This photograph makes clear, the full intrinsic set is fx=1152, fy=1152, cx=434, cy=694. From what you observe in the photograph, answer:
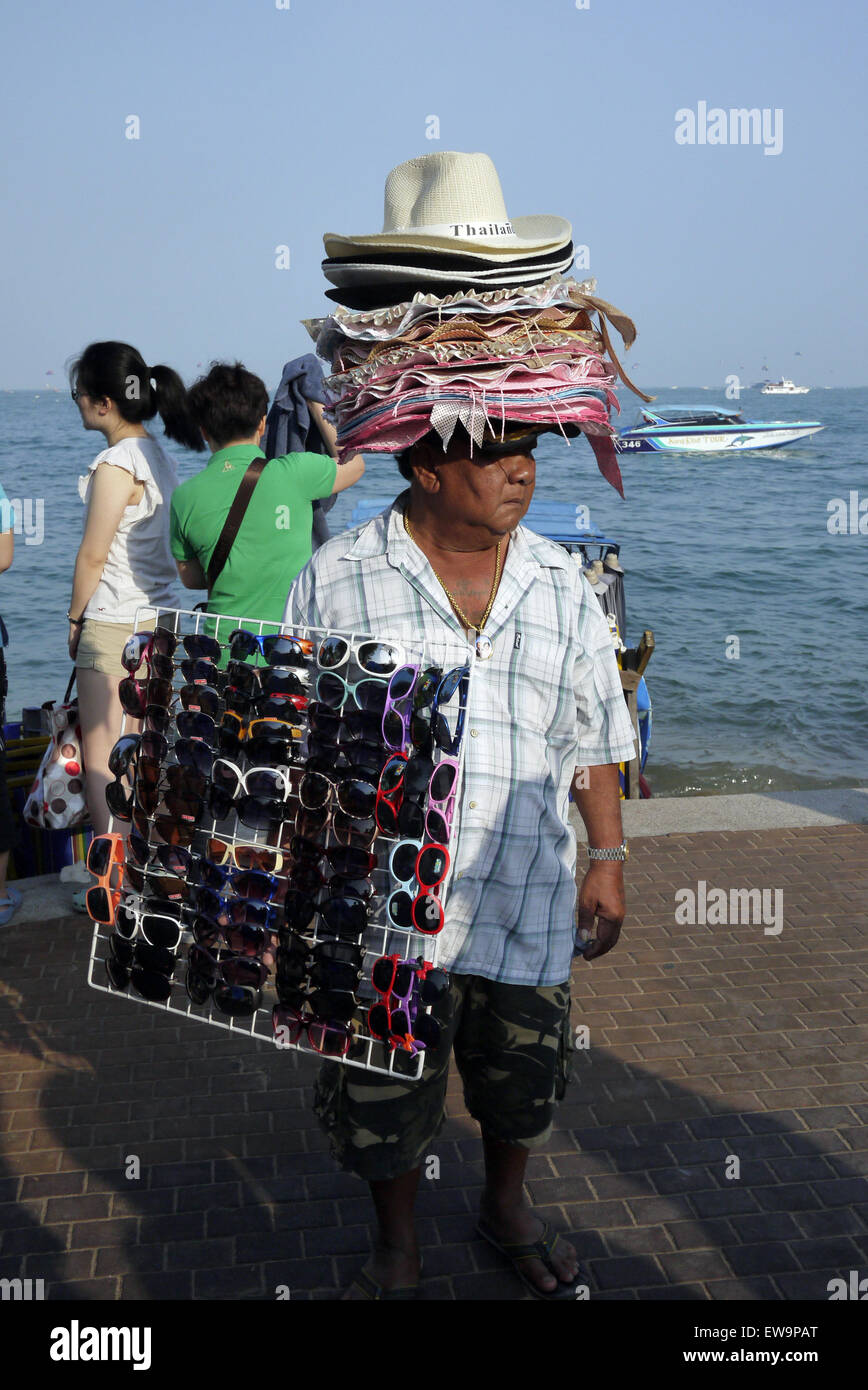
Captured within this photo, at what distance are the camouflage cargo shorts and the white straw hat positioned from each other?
1.61 metres

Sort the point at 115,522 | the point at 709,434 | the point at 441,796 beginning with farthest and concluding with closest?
the point at 709,434, the point at 115,522, the point at 441,796

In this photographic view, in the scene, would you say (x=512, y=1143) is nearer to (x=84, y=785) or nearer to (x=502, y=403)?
(x=502, y=403)

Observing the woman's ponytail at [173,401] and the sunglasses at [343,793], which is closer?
the sunglasses at [343,793]

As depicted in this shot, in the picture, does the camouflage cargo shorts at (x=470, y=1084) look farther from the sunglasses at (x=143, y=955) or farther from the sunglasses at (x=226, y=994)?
the sunglasses at (x=143, y=955)

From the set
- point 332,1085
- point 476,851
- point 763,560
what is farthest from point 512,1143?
point 763,560

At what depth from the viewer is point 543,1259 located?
2.93 meters

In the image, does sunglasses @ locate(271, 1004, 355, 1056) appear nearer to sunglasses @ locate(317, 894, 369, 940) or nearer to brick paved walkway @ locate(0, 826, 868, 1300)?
sunglasses @ locate(317, 894, 369, 940)

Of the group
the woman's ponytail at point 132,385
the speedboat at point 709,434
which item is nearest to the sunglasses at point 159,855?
the woman's ponytail at point 132,385

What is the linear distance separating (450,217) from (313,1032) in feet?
5.84

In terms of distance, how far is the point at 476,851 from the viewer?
255cm

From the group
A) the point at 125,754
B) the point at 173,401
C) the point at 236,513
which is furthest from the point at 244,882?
the point at 173,401

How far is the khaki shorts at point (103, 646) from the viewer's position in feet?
15.3

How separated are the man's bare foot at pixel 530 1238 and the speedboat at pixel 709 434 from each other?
4289 cm

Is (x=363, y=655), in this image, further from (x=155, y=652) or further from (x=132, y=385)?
(x=132, y=385)
